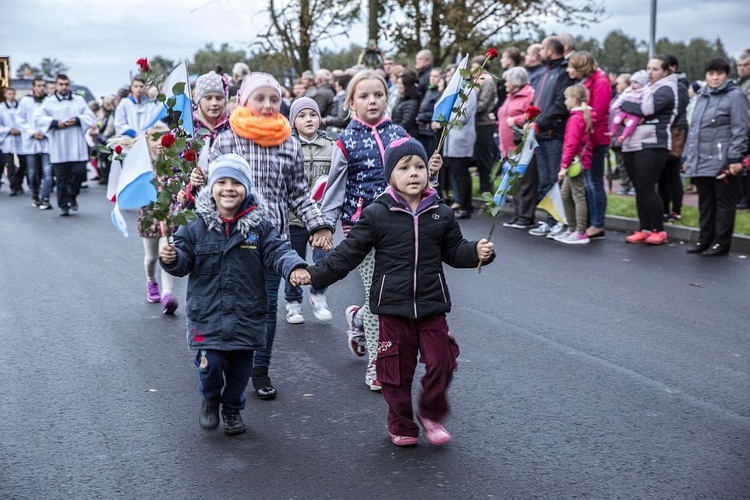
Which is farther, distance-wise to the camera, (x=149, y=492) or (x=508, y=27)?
(x=508, y=27)

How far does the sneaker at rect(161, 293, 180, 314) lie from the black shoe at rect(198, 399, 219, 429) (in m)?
2.91

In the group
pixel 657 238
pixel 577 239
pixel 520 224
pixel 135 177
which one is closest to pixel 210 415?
pixel 135 177

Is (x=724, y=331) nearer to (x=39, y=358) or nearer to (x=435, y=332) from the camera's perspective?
(x=435, y=332)

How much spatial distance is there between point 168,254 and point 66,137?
12.2 metres

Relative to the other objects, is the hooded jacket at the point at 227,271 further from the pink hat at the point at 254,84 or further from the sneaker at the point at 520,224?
the sneaker at the point at 520,224

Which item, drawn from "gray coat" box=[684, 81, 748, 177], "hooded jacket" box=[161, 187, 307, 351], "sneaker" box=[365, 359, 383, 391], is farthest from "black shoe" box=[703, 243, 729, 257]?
"hooded jacket" box=[161, 187, 307, 351]

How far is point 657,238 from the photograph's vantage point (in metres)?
10.9

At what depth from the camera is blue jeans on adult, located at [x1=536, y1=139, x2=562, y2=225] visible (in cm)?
1174

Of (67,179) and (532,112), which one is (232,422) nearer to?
(532,112)

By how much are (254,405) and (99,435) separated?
0.91 meters

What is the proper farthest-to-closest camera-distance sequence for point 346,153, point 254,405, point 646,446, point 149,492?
1. point 346,153
2. point 254,405
3. point 646,446
4. point 149,492

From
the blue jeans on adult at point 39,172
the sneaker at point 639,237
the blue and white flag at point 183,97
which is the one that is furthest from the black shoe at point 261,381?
the blue jeans on adult at point 39,172

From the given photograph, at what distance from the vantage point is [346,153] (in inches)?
230

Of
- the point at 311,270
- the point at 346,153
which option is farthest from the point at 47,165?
the point at 311,270
